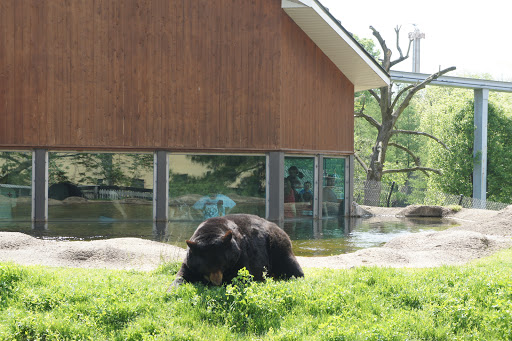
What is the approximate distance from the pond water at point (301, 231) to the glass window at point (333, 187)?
811 mm

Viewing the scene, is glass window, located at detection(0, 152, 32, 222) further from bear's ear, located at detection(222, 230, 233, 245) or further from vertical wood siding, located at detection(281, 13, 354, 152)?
bear's ear, located at detection(222, 230, 233, 245)

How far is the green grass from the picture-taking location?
507cm

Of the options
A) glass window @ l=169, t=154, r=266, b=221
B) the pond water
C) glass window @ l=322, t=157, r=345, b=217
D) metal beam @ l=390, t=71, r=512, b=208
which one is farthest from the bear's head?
metal beam @ l=390, t=71, r=512, b=208

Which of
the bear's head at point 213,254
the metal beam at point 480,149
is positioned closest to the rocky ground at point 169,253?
the bear's head at point 213,254

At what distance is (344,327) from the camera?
16.6 feet

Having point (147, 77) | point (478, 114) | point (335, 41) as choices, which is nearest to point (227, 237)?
point (147, 77)

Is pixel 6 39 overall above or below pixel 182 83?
above

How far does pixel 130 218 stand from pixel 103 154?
7.30ft

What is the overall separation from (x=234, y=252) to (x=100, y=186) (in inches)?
489

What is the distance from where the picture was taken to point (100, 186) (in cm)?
1725

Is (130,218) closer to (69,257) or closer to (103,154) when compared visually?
(103,154)

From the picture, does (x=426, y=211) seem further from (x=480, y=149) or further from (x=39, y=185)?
(x=39, y=185)

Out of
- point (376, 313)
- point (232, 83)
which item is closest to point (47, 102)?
point (232, 83)

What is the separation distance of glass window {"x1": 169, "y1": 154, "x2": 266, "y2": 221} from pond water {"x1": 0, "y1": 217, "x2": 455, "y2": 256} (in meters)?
0.61
